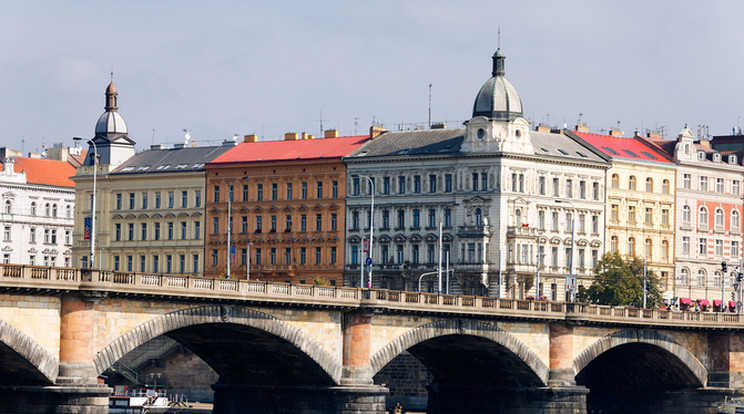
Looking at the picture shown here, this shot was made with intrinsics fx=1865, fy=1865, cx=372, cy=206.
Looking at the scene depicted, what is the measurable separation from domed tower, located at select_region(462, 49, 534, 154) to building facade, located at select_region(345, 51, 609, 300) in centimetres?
8

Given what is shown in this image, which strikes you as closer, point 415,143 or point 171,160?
point 415,143

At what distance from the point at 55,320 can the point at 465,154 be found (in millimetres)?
75386

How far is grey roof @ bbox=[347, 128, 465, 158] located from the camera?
158 metres

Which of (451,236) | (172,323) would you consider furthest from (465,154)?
(172,323)

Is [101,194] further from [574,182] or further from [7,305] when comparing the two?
[7,305]

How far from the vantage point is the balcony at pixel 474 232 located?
153500 mm

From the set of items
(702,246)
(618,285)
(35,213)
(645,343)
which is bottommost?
(645,343)

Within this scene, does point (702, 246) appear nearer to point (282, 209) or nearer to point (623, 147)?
point (623, 147)

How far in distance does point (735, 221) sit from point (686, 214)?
6.80 meters

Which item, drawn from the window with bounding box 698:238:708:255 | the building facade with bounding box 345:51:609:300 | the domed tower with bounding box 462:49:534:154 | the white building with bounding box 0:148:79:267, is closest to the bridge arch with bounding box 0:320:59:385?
the building facade with bounding box 345:51:609:300

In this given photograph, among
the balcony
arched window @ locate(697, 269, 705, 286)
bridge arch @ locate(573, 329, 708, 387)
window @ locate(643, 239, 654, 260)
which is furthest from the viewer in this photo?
arched window @ locate(697, 269, 705, 286)

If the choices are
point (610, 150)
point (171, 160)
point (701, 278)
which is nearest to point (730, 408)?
point (610, 150)

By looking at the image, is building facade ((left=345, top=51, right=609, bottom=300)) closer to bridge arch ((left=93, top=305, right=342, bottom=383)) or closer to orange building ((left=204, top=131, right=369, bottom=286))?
orange building ((left=204, top=131, right=369, bottom=286))

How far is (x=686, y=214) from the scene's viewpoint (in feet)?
554
